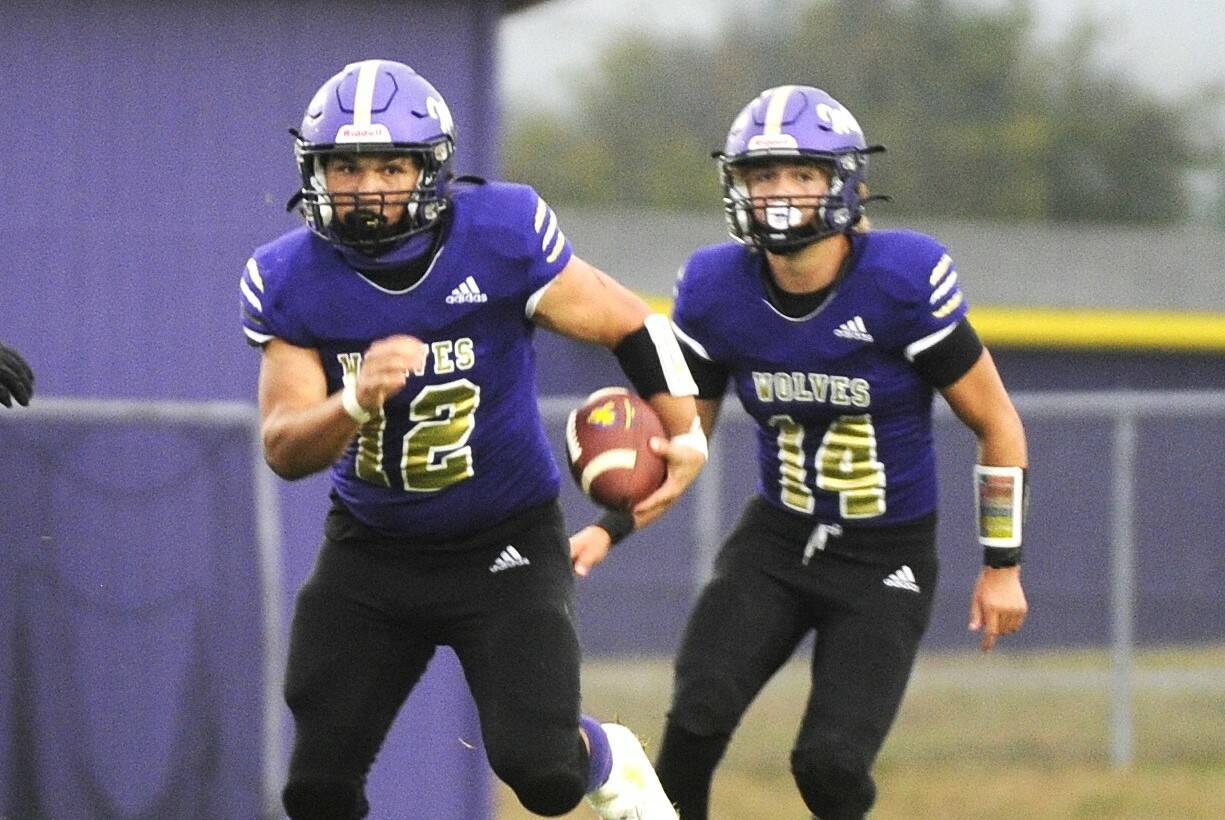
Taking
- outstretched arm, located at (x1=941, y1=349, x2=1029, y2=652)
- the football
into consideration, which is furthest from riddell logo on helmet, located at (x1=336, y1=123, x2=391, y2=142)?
outstretched arm, located at (x1=941, y1=349, x2=1029, y2=652)

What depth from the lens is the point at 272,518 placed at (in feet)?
25.5

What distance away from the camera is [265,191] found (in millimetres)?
8594

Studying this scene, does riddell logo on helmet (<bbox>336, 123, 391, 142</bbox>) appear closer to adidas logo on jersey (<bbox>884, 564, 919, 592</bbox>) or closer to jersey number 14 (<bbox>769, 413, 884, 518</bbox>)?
jersey number 14 (<bbox>769, 413, 884, 518</bbox>)

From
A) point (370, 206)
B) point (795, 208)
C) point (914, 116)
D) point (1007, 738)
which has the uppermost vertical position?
point (370, 206)

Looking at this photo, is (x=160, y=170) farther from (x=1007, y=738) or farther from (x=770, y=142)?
(x=1007, y=738)

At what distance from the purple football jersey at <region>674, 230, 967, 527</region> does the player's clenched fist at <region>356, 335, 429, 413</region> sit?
1.44 metres

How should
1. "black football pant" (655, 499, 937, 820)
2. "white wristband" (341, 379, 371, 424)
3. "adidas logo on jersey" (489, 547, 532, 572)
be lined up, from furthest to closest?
"black football pant" (655, 499, 937, 820) < "adidas logo on jersey" (489, 547, 532, 572) < "white wristband" (341, 379, 371, 424)

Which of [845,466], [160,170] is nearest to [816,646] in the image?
[845,466]

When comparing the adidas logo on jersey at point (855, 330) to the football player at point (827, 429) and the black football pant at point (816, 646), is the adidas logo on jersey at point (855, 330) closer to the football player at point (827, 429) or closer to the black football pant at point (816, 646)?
the football player at point (827, 429)

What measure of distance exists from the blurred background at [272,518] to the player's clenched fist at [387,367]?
2565 mm

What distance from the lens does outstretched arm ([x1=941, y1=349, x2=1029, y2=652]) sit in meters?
6.37

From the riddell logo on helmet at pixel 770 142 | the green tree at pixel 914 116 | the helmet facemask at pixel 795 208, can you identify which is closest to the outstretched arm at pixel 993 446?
the helmet facemask at pixel 795 208

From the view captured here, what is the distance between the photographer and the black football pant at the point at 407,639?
19.2 feet

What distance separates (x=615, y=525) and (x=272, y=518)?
176cm
